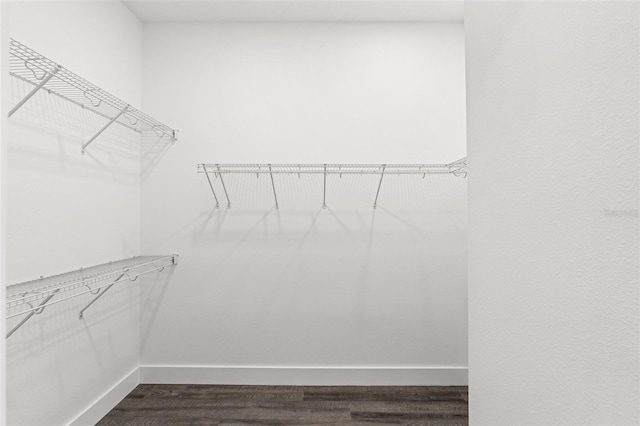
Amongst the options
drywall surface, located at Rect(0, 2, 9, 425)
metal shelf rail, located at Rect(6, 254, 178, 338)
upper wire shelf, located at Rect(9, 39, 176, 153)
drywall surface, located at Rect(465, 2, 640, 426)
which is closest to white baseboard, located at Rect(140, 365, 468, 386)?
metal shelf rail, located at Rect(6, 254, 178, 338)

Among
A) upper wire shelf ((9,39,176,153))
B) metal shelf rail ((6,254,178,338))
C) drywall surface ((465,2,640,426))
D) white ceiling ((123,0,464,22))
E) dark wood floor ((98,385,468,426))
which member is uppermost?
white ceiling ((123,0,464,22))

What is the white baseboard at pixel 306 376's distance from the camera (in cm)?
260

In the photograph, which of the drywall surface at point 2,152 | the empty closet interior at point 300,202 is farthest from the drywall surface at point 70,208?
the drywall surface at point 2,152

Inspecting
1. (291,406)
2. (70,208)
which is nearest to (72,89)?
(70,208)

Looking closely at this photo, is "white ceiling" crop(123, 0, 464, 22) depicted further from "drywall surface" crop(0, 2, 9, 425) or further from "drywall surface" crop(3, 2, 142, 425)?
"drywall surface" crop(0, 2, 9, 425)

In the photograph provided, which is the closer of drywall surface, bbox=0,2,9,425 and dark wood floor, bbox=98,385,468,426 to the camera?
drywall surface, bbox=0,2,9,425

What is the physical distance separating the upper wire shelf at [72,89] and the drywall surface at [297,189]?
0.25 metres

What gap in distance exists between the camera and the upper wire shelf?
1391 mm

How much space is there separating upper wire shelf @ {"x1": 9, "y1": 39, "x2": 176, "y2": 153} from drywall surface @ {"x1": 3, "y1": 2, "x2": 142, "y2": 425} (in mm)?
52

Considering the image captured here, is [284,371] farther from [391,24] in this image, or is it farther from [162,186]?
[391,24]

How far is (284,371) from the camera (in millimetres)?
2607

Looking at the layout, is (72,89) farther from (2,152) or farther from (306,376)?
(306,376)

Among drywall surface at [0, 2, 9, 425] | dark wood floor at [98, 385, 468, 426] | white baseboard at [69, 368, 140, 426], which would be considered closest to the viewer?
drywall surface at [0, 2, 9, 425]

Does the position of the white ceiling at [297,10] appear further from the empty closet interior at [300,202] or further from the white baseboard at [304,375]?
the white baseboard at [304,375]
